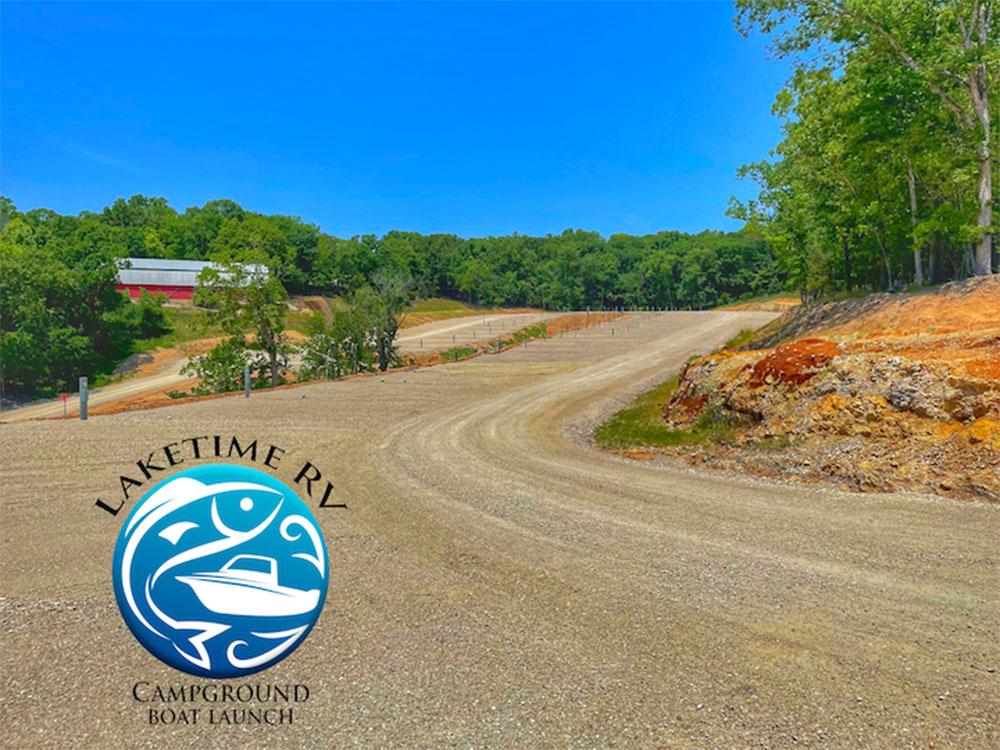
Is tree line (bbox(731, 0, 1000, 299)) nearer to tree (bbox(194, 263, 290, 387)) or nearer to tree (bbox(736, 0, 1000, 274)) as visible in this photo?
tree (bbox(736, 0, 1000, 274))

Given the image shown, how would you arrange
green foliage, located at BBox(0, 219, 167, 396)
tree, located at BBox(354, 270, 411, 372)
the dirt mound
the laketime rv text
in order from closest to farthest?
the laketime rv text → the dirt mound → tree, located at BBox(354, 270, 411, 372) → green foliage, located at BBox(0, 219, 167, 396)

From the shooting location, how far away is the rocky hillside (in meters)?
9.12

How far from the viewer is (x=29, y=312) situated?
42875 millimetres

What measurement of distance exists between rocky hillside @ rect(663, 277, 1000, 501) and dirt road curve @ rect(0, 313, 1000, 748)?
1117 mm

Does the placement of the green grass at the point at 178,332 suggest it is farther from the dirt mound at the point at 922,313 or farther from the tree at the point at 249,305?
the dirt mound at the point at 922,313

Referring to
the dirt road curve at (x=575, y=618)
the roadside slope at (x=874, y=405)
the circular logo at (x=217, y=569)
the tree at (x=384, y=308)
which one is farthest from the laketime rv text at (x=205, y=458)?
the tree at (x=384, y=308)

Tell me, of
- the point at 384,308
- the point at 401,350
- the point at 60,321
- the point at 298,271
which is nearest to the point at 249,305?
the point at 384,308

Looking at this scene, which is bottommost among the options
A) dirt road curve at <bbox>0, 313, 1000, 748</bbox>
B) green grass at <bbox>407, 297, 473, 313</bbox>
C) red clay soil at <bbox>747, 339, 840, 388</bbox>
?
dirt road curve at <bbox>0, 313, 1000, 748</bbox>

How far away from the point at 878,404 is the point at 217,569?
466 inches

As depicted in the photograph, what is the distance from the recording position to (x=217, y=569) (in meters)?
3.60

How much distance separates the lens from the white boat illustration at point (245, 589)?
3.58 m

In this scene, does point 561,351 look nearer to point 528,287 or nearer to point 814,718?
point 814,718

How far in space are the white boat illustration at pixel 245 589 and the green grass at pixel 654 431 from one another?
1050cm

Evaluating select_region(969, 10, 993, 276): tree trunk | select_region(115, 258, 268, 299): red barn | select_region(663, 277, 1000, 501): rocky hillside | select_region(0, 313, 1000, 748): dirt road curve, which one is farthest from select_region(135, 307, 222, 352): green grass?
select_region(969, 10, 993, 276): tree trunk
